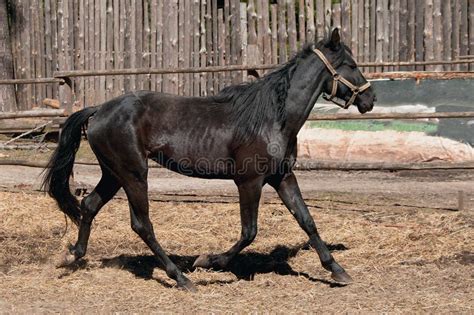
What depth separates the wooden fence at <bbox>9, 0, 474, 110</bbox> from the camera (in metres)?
11.9

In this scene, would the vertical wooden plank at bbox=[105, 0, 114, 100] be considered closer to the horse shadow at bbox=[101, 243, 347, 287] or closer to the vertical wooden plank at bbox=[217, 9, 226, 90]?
the vertical wooden plank at bbox=[217, 9, 226, 90]

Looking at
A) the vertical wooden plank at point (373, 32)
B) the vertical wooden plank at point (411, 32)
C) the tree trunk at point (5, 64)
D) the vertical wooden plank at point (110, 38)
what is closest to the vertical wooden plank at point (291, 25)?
the vertical wooden plank at point (373, 32)

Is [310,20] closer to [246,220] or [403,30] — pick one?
[403,30]

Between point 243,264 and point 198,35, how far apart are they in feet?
23.6

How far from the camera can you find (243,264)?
21.4 ft

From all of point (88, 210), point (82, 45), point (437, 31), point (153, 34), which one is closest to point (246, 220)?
point (88, 210)

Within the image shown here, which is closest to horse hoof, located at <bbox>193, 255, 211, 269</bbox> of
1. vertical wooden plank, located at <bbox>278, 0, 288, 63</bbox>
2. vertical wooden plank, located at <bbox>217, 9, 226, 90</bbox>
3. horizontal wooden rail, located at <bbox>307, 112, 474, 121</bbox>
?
horizontal wooden rail, located at <bbox>307, 112, 474, 121</bbox>

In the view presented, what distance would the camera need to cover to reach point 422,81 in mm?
11164

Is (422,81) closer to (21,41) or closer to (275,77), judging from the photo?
(275,77)

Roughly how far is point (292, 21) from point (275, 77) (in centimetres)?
659

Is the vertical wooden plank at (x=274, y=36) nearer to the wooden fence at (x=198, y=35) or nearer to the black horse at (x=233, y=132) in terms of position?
the wooden fence at (x=198, y=35)

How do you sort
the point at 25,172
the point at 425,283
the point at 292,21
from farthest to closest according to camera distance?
the point at 292,21
the point at 25,172
the point at 425,283

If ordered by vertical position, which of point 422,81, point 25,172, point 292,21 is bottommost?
point 25,172

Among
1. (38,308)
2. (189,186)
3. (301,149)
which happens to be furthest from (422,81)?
(38,308)
